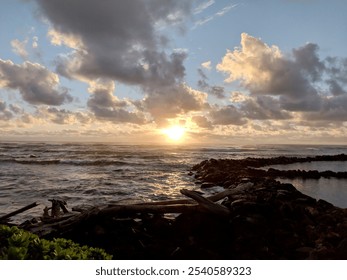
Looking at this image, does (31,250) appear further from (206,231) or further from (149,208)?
(206,231)

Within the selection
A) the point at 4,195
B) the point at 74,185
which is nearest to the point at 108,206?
the point at 4,195

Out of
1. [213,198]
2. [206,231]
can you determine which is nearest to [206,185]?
[213,198]

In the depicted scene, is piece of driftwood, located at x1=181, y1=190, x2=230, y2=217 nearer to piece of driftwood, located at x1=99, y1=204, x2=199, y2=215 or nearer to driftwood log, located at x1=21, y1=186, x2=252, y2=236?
driftwood log, located at x1=21, y1=186, x2=252, y2=236

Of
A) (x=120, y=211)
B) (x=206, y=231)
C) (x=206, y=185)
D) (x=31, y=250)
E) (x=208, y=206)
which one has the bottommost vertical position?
(x=206, y=185)

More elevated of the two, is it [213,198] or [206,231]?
[213,198]

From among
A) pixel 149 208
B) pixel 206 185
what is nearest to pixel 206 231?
pixel 149 208

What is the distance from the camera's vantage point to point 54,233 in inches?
326

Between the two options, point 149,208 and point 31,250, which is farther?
point 149,208

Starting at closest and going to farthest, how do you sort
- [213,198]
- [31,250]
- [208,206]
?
[31,250] → [208,206] → [213,198]

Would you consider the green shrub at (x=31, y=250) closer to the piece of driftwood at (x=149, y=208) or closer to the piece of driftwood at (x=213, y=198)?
the piece of driftwood at (x=149, y=208)

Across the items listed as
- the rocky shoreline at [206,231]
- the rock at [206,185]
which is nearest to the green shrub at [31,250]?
the rocky shoreline at [206,231]

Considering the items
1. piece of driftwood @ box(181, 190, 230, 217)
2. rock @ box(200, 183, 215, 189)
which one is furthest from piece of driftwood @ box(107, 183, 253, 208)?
rock @ box(200, 183, 215, 189)

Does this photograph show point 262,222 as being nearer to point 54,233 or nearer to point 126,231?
point 126,231

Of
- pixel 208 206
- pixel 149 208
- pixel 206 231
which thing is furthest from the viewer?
pixel 149 208
